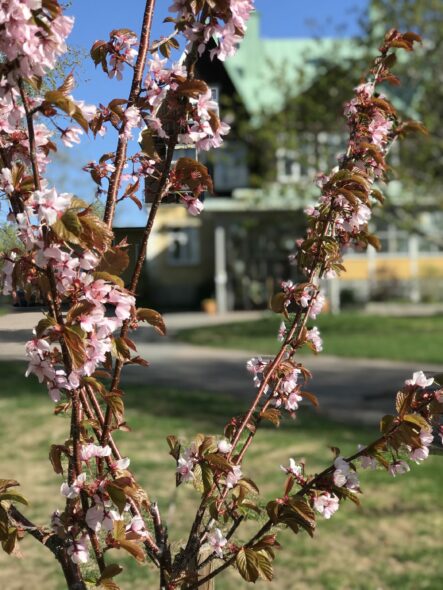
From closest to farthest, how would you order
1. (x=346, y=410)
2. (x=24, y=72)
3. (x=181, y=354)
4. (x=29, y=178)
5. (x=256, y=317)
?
(x=24, y=72), (x=29, y=178), (x=346, y=410), (x=181, y=354), (x=256, y=317)

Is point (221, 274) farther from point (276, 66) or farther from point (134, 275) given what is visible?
point (134, 275)

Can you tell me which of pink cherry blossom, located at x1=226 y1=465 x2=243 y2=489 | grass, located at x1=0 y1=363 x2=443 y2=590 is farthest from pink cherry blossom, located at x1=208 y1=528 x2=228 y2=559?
grass, located at x1=0 y1=363 x2=443 y2=590

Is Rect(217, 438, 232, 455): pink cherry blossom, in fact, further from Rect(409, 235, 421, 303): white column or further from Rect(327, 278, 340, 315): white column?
Rect(409, 235, 421, 303): white column

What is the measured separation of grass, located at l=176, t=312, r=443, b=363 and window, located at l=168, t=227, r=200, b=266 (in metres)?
8.72

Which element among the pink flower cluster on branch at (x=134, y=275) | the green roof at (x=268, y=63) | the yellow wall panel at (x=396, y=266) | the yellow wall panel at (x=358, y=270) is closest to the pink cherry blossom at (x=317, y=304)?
the pink flower cluster on branch at (x=134, y=275)

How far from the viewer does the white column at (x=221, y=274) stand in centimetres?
2811

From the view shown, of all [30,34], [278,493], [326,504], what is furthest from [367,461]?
[278,493]

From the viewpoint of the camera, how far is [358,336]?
18438 millimetres

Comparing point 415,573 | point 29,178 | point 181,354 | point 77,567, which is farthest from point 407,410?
point 181,354

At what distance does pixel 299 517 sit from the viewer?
1661 millimetres

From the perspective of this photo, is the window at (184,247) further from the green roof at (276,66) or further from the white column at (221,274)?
the green roof at (276,66)

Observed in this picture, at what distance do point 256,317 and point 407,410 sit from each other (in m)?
23.9

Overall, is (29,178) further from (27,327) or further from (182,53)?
(182,53)

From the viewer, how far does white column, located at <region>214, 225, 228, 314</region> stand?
92.2 feet
